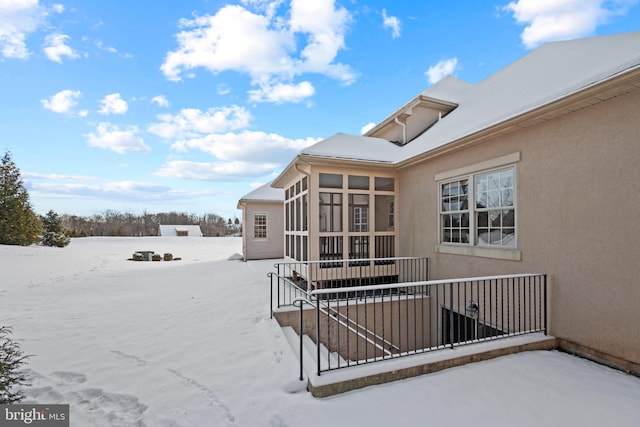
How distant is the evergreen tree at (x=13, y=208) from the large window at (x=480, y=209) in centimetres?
2235

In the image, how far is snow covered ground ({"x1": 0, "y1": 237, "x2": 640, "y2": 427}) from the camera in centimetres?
251

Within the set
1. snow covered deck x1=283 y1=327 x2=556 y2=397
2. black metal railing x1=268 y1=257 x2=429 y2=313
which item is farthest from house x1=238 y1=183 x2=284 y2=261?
snow covered deck x1=283 y1=327 x2=556 y2=397

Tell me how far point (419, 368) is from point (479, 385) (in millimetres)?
636

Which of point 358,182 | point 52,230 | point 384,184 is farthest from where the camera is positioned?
point 52,230

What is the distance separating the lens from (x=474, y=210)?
551cm

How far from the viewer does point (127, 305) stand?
6.28m

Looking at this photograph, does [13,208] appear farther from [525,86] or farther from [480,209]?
[525,86]

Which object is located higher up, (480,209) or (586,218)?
(480,209)

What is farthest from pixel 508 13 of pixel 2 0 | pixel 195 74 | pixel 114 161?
pixel 114 161

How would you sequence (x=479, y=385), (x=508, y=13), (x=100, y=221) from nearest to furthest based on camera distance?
1. (x=479, y=385)
2. (x=508, y=13)
3. (x=100, y=221)

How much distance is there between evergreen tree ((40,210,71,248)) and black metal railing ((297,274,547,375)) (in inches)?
902

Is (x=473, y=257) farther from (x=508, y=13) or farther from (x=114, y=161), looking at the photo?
(x=114, y=161)

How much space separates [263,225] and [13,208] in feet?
47.5

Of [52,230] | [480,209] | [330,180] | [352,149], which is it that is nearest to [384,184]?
[352,149]
